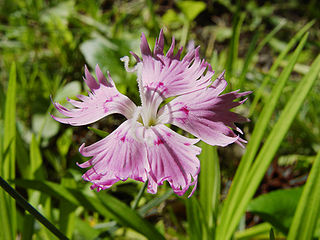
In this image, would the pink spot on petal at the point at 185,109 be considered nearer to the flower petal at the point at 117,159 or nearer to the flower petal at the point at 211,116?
the flower petal at the point at 211,116

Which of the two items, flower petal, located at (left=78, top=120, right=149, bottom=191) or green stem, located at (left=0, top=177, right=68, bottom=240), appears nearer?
green stem, located at (left=0, top=177, right=68, bottom=240)

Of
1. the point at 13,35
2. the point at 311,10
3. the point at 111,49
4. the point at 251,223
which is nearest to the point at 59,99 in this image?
the point at 111,49

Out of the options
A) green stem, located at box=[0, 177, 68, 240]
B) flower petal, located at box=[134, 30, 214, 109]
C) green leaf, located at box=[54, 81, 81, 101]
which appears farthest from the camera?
green leaf, located at box=[54, 81, 81, 101]

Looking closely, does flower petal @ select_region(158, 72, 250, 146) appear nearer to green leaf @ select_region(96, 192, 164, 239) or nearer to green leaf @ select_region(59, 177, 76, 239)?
green leaf @ select_region(96, 192, 164, 239)

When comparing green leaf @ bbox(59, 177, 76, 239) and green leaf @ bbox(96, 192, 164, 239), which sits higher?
green leaf @ bbox(96, 192, 164, 239)

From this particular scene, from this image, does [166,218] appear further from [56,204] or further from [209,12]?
[209,12]

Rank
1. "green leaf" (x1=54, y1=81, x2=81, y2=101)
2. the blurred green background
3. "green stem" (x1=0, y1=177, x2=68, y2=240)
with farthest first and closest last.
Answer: "green leaf" (x1=54, y1=81, x2=81, y2=101) < the blurred green background < "green stem" (x1=0, y1=177, x2=68, y2=240)

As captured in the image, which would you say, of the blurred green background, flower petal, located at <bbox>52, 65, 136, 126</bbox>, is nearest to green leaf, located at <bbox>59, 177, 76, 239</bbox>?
the blurred green background

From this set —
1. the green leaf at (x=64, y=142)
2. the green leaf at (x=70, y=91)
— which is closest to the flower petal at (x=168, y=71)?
the green leaf at (x=70, y=91)
